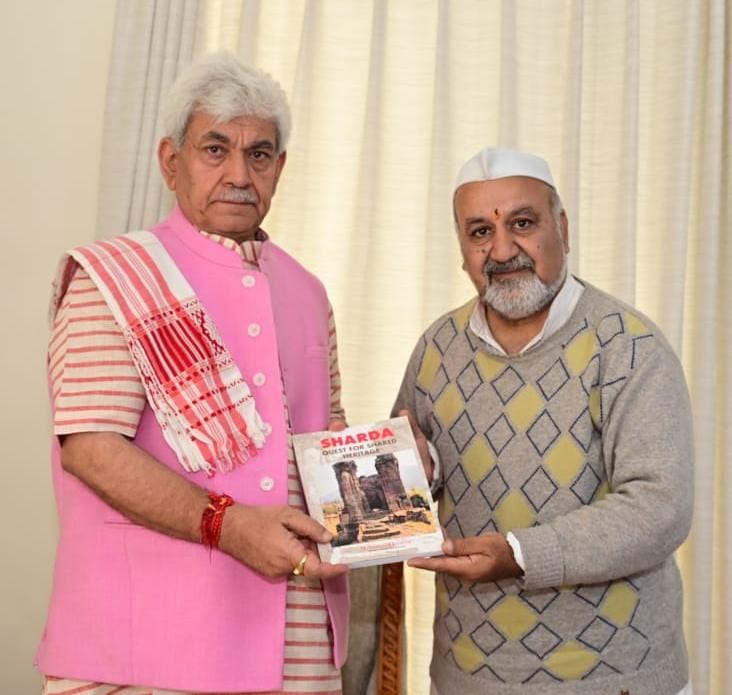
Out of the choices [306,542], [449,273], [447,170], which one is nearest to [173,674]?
[306,542]

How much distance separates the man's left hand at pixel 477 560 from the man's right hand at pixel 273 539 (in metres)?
0.19

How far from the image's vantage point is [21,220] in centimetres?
256

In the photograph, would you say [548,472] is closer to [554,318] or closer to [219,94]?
[554,318]

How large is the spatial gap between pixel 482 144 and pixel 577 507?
1388 mm

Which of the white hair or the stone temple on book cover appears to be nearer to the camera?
the stone temple on book cover

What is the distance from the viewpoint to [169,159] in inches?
73.8

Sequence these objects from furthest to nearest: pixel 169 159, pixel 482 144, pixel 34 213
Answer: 1. pixel 482 144
2. pixel 34 213
3. pixel 169 159

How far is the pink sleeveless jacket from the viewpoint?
1.55 meters

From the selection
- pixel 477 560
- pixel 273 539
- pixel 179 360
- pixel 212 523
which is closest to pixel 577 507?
pixel 477 560

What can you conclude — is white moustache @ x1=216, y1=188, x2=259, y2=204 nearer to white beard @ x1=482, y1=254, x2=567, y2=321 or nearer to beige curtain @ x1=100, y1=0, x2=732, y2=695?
white beard @ x1=482, y1=254, x2=567, y2=321

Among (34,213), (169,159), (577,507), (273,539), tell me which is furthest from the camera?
(34,213)

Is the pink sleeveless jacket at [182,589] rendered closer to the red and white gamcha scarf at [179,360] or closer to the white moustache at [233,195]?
the red and white gamcha scarf at [179,360]

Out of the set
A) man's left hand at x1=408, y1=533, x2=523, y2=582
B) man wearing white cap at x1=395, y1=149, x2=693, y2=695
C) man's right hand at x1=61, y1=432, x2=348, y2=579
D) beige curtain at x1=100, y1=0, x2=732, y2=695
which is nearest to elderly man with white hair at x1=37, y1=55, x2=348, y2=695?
man's right hand at x1=61, y1=432, x2=348, y2=579

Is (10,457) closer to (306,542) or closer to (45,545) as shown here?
(45,545)
